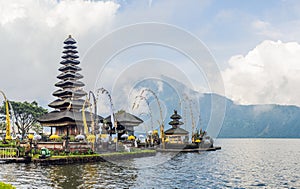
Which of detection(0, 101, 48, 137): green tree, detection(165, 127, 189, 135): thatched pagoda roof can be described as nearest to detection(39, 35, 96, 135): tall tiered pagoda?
detection(0, 101, 48, 137): green tree

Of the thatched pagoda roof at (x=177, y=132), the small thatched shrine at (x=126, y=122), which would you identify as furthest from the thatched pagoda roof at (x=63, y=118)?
the thatched pagoda roof at (x=177, y=132)

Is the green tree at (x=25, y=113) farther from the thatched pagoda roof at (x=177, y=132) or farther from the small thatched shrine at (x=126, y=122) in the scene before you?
the thatched pagoda roof at (x=177, y=132)

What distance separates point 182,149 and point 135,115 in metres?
14.0

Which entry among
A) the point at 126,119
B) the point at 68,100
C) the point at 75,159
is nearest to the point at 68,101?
the point at 68,100

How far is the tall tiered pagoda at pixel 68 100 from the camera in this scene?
67200mm

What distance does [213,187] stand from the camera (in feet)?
99.6

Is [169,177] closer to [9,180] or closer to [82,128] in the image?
[9,180]

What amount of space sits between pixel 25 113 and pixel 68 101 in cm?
2671

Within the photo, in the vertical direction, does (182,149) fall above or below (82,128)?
below

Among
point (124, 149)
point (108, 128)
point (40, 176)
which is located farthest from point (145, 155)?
point (40, 176)

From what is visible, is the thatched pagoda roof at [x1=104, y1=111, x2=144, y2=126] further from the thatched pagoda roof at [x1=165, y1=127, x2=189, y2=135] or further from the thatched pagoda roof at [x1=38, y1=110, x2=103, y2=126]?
the thatched pagoda roof at [x1=165, y1=127, x2=189, y2=135]

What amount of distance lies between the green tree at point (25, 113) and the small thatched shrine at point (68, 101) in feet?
60.4

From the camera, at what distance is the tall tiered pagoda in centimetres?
6720

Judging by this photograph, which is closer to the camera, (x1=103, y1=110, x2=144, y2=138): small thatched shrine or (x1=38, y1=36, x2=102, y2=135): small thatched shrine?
(x1=38, y1=36, x2=102, y2=135): small thatched shrine
